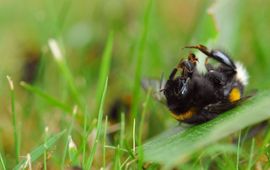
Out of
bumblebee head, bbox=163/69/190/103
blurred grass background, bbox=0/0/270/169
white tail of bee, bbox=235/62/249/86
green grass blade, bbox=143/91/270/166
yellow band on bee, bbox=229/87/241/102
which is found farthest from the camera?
blurred grass background, bbox=0/0/270/169

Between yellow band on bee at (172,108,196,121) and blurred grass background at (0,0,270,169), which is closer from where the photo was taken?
yellow band on bee at (172,108,196,121)

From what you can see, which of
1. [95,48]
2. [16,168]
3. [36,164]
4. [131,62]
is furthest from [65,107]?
[95,48]

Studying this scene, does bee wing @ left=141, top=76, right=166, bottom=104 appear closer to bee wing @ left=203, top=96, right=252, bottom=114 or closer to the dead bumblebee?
the dead bumblebee

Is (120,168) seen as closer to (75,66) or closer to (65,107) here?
(65,107)

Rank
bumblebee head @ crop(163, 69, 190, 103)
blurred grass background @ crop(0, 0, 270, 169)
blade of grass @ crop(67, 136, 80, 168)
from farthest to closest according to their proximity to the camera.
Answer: blurred grass background @ crop(0, 0, 270, 169), bumblebee head @ crop(163, 69, 190, 103), blade of grass @ crop(67, 136, 80, 168)

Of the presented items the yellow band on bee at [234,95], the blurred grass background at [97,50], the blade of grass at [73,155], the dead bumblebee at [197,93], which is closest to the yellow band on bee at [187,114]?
the dead bumblebee at [197,93]

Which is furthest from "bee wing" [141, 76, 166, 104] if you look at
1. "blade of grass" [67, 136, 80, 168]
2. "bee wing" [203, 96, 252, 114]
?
"blade of grass" [67, 136, 80, 168]

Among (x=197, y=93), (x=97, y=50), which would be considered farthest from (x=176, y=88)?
(x=97, y=50)

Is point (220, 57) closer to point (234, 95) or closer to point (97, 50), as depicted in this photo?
point (234, 95)
